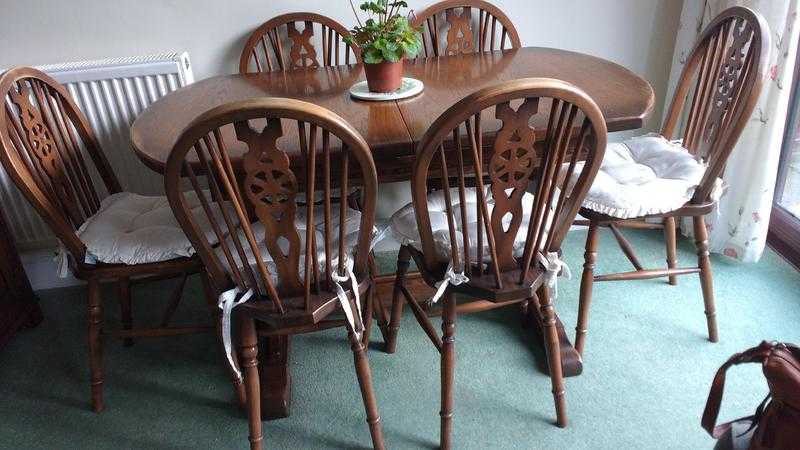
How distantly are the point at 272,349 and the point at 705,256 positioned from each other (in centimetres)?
132

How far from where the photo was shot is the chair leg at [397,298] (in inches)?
61.8

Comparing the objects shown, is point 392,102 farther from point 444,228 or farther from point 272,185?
point 272,185

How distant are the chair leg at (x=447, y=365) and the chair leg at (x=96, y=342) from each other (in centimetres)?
94

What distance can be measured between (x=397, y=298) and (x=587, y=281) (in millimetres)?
548

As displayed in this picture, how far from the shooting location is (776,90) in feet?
6.08

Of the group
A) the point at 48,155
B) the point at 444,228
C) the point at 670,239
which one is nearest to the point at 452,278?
the point at 444,228

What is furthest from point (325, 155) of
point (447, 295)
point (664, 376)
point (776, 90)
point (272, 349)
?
point (776, 90)

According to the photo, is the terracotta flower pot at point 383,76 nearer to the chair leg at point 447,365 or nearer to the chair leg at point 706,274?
the chair leg at point 447,365

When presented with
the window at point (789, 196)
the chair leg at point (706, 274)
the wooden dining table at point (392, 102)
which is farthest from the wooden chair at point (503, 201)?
the window at point (789, 196)

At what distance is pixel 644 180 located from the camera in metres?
1.64

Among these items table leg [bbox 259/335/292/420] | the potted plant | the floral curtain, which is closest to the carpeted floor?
table leg [bbox 259/335/292/420]

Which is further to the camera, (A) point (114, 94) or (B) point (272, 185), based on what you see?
(A) point (114, 94)

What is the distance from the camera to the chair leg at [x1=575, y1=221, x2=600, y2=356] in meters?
1.62

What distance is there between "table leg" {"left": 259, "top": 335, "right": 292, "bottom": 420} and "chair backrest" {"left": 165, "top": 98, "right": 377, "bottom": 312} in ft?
1.34
